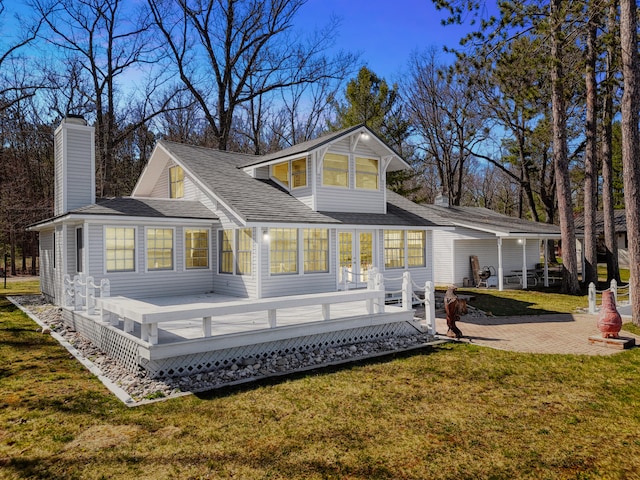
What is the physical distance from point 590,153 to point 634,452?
17.7 meters

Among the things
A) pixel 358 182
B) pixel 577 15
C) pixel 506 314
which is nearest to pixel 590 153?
pixel 577 15

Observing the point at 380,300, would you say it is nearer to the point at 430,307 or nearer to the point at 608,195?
the point at 430,307

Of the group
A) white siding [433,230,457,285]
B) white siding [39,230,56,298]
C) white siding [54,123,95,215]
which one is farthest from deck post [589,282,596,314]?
white siding [39,230,56,298]

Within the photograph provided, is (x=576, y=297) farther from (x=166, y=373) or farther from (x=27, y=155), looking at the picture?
(x=27, y=155)

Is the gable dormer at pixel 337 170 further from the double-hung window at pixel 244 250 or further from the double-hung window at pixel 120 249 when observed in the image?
the double-hung window at pixel 120 249

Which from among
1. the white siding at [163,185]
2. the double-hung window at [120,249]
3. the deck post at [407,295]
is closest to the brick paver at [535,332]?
the deck post at [407,295]

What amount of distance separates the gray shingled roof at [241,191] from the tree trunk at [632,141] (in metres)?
7.85

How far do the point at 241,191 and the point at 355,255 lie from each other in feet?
14.0

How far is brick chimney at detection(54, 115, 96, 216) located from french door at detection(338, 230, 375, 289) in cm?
789

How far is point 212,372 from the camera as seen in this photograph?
7410mm

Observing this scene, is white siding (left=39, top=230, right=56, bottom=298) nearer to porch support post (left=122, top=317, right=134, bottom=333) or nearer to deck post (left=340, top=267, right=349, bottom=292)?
porch support post (left=122, top=317, right=134, bottom=333)

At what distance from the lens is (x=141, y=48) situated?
87.8 feet

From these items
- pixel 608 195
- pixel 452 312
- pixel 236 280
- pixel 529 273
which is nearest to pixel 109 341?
pixel 236 280

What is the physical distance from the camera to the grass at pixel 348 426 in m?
4.35
